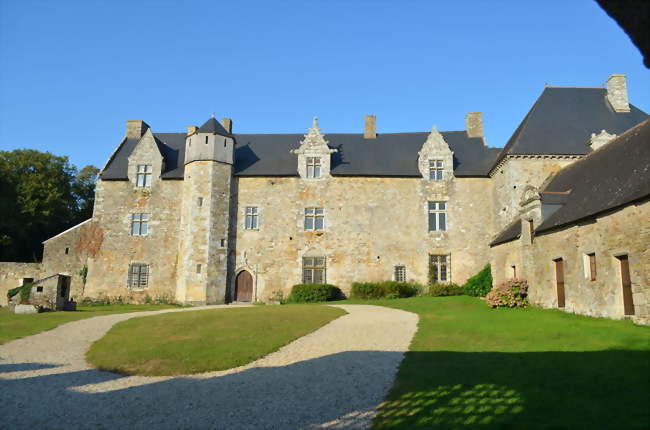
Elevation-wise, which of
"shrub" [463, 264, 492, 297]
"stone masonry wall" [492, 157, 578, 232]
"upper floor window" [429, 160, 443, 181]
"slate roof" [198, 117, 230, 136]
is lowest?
"shrub" [463, 264, 492, 297]

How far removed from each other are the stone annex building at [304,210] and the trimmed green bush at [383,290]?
713 mm

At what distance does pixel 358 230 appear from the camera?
2517 cm

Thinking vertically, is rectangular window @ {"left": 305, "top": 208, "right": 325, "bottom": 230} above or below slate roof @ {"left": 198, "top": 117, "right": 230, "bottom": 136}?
below

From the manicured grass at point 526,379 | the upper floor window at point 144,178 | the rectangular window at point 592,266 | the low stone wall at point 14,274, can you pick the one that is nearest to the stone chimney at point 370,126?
the upper floor window at point 144,178

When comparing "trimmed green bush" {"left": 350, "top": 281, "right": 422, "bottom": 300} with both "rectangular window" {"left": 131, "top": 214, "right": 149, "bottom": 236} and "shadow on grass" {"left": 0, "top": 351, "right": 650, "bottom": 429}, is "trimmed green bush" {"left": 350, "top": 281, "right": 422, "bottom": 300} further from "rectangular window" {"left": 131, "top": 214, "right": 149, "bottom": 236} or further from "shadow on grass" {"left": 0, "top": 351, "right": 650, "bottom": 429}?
"shadow on grass" {"left": 0, "top": 351, "right": 650, "bottom": 429}

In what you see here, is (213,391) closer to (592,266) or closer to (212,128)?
(592,266)

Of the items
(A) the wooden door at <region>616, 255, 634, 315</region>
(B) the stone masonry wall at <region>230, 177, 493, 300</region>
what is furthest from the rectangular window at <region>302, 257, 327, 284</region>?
(A) the wooden door at <region>616, 255, 634, 315</region>

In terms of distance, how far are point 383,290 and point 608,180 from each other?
42.1 feet

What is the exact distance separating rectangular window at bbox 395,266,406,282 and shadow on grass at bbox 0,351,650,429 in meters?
Result: 16.7

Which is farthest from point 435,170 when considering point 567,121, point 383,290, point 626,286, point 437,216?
point 626,286

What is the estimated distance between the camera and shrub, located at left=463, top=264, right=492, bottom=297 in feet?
71.9

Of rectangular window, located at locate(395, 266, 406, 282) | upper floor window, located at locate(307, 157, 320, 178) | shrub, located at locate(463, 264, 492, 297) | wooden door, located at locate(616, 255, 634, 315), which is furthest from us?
upper floor window, located at locate(307, 157, 320, 178)

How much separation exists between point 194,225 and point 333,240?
7.78m

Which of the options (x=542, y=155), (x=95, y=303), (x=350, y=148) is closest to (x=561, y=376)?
(x=542, y=155)
